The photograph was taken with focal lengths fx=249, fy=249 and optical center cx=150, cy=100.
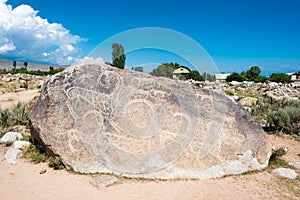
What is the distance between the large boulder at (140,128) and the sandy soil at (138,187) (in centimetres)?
26

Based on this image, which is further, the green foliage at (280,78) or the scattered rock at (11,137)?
the green foliage at (280,78)

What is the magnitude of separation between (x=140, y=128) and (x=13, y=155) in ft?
11.3

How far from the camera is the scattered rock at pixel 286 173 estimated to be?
578 cm

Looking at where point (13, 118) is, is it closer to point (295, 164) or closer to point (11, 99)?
point (11, 99)

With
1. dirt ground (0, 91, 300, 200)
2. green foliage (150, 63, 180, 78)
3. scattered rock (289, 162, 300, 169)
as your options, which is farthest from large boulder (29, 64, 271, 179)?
scattered rock (289, 162, 300, 169)

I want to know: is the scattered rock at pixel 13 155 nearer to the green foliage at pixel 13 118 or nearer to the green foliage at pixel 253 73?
the green foliage at pixel 13 118

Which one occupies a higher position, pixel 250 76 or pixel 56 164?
pixel 250 76

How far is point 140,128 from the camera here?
19.2 feet

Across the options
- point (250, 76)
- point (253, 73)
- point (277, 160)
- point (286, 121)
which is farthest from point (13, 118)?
point (253, 73)

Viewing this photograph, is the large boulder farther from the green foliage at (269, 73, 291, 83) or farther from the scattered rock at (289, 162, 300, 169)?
the green foliage at (269, 73, 291, 83)

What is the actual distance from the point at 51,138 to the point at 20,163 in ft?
3.75

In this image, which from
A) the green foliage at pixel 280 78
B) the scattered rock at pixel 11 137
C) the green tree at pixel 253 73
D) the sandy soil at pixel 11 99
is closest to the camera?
the scattered rock at pixel 11 137

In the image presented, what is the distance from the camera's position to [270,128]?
997 cm

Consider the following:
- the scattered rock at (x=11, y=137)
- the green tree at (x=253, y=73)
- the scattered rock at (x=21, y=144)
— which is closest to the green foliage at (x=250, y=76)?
the green tree at (x=253, y=73)
